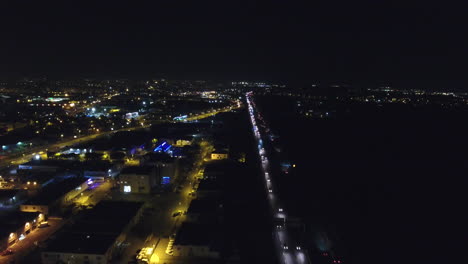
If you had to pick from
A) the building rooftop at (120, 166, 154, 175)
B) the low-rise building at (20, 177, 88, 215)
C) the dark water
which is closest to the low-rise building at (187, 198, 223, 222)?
the building rooftop at (120, 166, 154, 175)

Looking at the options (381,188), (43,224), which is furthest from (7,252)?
(381,188)

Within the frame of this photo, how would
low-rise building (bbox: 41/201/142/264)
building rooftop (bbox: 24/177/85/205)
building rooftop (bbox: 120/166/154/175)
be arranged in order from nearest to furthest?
low-rise building (bbox: 41/201/142/264) < building rooftop (bbox: 24/177/85/205) < building rooftop (bbox: 120/166/154/175)

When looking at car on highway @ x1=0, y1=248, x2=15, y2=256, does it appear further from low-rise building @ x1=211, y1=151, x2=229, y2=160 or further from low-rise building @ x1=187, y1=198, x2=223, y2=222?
low-rise building @ x1=211, y1=151, x2=229, y2=160

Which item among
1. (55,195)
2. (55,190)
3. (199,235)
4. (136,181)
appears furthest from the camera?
(136,181)

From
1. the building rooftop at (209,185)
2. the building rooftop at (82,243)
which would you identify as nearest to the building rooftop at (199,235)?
the building rooftop at (82,243)

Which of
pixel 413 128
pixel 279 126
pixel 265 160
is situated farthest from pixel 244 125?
pixel 413 128

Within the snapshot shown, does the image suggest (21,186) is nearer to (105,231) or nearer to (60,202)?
(60,202)

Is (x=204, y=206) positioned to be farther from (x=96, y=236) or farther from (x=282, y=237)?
(x=96, y=236)

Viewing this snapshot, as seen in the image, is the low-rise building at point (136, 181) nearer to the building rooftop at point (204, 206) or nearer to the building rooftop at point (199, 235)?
the building rooftop at point (204, 206)
